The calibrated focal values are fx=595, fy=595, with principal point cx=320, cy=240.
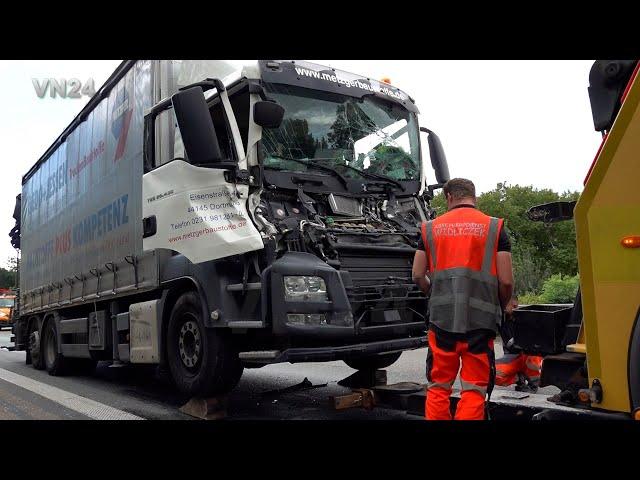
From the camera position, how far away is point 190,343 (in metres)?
5.45

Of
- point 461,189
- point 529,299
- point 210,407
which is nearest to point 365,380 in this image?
point 210,407

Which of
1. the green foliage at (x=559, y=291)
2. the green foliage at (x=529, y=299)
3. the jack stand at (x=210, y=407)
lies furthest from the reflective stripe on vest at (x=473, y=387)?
the green foliage at (x=529, y=299)

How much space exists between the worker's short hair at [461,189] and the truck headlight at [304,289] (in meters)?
1.30

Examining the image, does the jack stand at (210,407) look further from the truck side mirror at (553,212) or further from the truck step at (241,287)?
the truck side mirror at (553,212)

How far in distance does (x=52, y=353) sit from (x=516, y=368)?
7.94m

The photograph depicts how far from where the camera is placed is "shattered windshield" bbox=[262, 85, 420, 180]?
17.7 ft

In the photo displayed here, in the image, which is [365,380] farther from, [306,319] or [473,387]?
[473,387]

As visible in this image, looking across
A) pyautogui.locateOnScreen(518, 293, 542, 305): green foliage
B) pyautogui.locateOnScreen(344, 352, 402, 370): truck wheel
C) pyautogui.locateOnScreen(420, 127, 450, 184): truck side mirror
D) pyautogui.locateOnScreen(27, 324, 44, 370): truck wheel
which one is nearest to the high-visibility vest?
pyautogui.locateOnScreen(344, 352, 402, 370): truck wheel

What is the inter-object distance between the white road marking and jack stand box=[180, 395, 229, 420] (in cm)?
67

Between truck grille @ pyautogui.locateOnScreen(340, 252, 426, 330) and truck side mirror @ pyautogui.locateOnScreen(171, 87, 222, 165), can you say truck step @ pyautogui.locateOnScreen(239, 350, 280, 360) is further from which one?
truck side mirror @ pyautogui.locateOnScreen(171, 87, 222, 165)
